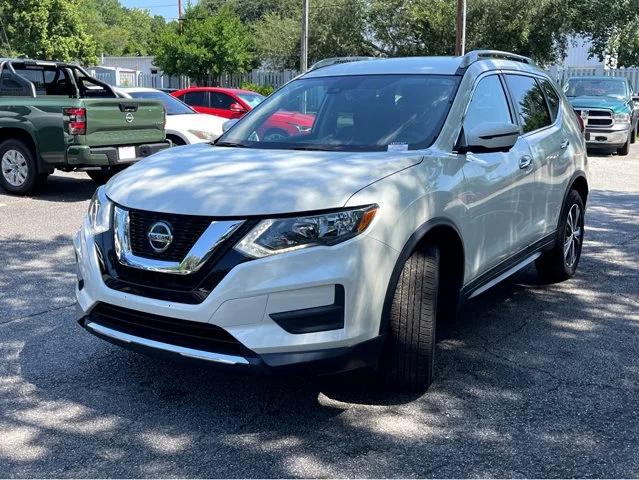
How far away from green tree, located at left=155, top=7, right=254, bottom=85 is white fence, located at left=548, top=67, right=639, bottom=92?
14.3 meters

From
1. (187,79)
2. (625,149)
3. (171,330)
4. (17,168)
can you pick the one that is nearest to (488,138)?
(171,330)

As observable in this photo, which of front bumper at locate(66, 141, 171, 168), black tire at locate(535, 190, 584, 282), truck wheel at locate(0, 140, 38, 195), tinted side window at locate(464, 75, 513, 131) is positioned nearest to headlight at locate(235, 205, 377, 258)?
tinted side window at locate(464, 75, 513, 131)

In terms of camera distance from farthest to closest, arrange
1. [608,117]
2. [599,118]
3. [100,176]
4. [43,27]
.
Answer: [43,27], [599,118], [608,117], [100,176]

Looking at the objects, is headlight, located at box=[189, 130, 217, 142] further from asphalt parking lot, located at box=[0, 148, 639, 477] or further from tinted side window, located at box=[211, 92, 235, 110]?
asphalt parking lot, located at box=[0, 148, 639, 477]

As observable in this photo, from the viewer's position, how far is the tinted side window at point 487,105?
14.9 feet

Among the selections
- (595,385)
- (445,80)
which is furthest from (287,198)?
(595,385)

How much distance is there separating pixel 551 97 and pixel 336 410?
11.4ft

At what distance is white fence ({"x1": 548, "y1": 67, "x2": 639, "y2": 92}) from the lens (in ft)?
93.9

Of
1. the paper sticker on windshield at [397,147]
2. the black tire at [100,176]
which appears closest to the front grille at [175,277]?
the paper sticker on windshield at [397,147]

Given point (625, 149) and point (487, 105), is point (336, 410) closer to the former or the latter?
point (487, 105)

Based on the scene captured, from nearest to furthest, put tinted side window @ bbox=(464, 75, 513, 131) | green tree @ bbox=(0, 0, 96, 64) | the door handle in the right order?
tinted side window @ bbox=(464, 75, 513, 131) < the door handle < green tree @ bbox=(0, 0, 96, 64)

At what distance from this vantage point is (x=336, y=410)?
380cm

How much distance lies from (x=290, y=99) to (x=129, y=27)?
123m

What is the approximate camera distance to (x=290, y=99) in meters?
5.15
